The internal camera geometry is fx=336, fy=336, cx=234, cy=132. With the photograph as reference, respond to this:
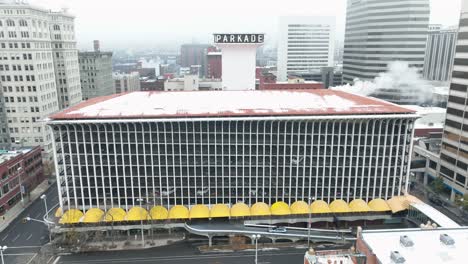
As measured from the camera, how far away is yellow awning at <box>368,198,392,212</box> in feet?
205

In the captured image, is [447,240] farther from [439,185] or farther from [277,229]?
[439,185]

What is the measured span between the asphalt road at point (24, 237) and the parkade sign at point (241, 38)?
216ft

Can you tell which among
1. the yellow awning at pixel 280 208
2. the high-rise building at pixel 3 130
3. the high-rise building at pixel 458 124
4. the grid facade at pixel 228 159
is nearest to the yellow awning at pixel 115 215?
the grid facade at pixel 228 159

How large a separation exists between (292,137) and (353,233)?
68.3ft

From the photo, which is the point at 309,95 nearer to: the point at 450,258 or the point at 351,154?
the point at 351,154

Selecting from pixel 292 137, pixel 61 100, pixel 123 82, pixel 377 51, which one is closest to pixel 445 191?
pixel 292 137

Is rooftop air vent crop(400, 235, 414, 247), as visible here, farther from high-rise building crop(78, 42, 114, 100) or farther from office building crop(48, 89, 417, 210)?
high-rise building crop(78, 42, 114, 100)

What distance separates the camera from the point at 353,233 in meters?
61.7

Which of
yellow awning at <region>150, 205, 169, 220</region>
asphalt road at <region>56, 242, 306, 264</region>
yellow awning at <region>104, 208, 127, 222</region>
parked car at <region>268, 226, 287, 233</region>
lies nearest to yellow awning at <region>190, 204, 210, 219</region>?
yellow awning at <region>150, 205, 169, 220</region>

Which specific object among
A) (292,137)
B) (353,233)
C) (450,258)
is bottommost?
(353,233)

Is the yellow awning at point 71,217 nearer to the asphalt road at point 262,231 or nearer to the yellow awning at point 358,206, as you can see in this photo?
the asphalt road at point 262,231

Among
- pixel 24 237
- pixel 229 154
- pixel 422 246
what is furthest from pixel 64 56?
pixel 422 246

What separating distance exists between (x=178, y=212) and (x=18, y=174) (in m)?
41.8

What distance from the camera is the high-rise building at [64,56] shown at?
356 ft
